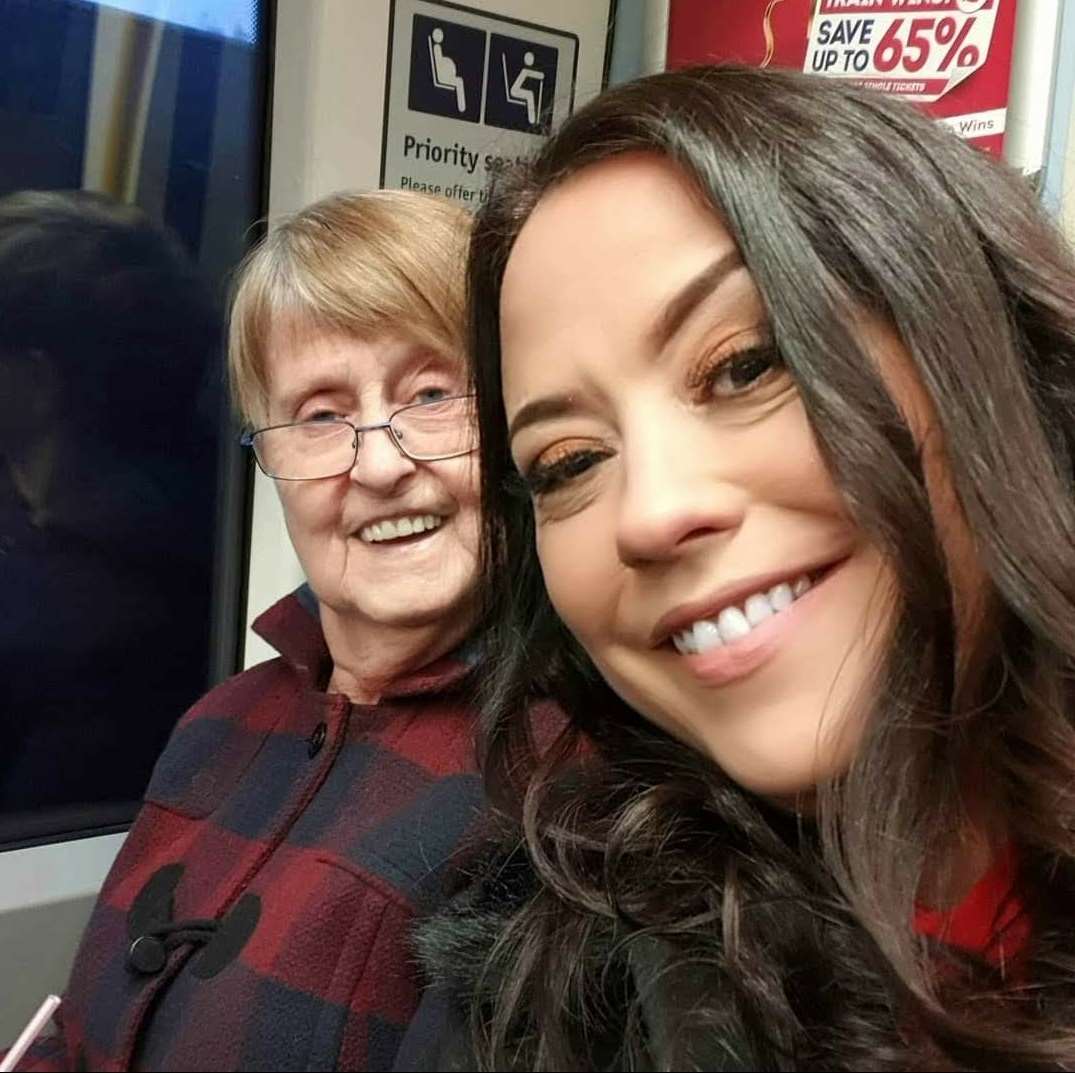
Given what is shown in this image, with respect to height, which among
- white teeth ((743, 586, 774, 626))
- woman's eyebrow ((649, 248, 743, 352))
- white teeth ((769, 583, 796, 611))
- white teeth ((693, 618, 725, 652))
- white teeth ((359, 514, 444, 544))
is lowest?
white teeth ((359, 514, 444, 544))

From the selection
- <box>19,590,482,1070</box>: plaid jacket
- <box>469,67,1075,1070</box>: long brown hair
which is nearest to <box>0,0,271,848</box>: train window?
<box>19,590,482,1070</box>: plaid jacket

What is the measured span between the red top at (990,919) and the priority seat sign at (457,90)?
110cm

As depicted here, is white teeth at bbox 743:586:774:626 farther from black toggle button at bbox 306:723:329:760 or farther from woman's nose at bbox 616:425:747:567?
black toggle button at bbox 306:723:329:760

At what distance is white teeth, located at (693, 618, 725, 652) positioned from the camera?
0.65 m

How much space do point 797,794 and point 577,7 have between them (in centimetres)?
133

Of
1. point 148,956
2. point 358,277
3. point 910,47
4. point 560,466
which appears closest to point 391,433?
point 358,277

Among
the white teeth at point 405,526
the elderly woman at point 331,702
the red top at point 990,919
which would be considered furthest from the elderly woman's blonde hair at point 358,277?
the red top at point 990,919

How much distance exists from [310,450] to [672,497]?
0.58 metres

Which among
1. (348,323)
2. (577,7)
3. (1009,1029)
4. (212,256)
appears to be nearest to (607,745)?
(1009,1029)

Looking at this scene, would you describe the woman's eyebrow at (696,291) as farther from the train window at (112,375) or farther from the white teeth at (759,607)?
the train window at (112,375)

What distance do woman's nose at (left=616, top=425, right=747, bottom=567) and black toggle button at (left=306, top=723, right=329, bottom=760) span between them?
0.52 metres

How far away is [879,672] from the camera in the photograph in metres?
0.63

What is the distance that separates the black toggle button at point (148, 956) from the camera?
0.98 metres

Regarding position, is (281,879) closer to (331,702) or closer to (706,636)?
(331,702)
